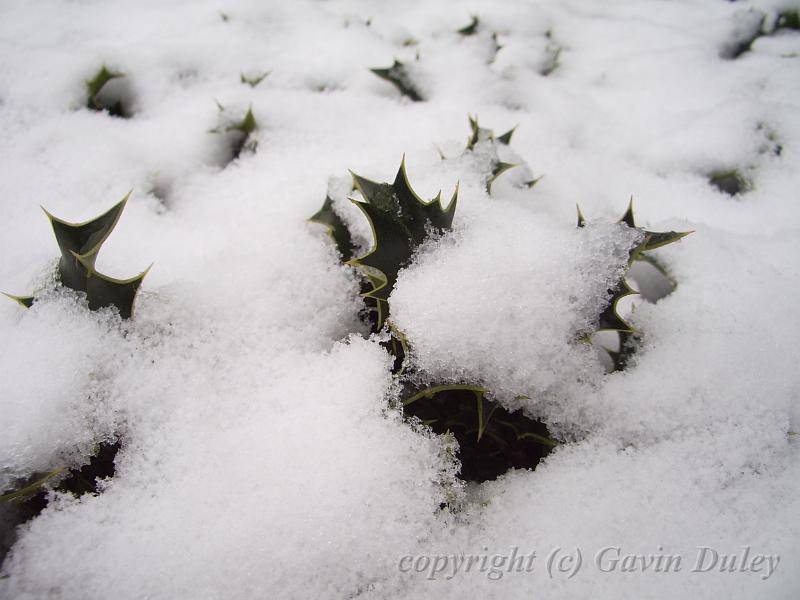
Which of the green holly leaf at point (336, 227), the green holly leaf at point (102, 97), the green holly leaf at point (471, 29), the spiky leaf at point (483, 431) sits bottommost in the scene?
the spiky leaf at point (483, 431)

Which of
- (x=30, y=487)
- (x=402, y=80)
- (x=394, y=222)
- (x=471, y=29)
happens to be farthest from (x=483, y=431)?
(x=471, y=29)

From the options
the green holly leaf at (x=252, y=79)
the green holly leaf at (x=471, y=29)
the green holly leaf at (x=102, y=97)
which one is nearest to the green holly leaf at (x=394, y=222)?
the green holly leaf at (x=252, y=79)

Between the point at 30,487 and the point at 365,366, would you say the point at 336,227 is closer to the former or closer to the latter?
the point at 365,366

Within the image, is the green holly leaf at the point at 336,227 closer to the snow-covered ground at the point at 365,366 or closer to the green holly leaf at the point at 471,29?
the snow-covered ground at the point at 365,366

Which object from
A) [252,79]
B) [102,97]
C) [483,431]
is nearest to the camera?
[483,431]

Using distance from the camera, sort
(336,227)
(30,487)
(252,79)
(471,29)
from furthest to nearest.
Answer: (471,29), (252,79), (336,227), (30,487)

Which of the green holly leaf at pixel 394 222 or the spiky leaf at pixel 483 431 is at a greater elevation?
the green holly leaf at pixel 394 222

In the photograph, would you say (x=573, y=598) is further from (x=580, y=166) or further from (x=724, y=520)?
(x=580, y=166)

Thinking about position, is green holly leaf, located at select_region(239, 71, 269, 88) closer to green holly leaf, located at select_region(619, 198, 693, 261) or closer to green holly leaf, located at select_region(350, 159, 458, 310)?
green holly leaf, located at select_region(350, 159, 458, 310)

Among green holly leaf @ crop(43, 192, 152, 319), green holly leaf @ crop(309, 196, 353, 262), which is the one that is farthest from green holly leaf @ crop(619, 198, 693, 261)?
green holly leaf @ crop(43, 192, 152, 319)

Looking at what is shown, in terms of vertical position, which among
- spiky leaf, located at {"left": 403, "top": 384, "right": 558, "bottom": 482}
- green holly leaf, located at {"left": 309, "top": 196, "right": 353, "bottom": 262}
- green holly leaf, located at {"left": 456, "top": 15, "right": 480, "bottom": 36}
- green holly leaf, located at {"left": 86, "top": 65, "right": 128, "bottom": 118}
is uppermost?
green holly leaf, located at {"left": 456, "top": 15, "right": 480, "bottom": 36}
